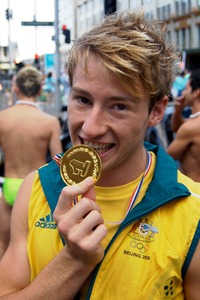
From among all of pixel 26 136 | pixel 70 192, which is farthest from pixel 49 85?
pixel 70 192

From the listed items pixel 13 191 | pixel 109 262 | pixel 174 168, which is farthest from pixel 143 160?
pixel 13 191

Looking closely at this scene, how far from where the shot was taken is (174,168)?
6.90 feet

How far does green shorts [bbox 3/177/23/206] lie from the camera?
4525 mm

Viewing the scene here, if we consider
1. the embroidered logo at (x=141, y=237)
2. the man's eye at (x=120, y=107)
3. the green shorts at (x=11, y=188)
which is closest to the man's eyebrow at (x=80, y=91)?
the man's eye at (x=120, y=107)

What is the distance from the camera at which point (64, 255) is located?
1.77m

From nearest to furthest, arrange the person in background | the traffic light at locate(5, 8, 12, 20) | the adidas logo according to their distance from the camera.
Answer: the adidas logo → the person in background → the traffic light at locate(5, 8, 12, 20)

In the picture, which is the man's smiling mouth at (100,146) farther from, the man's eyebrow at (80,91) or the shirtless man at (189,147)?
the shirtless man at (189,147)

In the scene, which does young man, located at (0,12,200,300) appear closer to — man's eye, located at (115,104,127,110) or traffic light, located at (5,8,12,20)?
man's eye, located at (115,104,127,110)

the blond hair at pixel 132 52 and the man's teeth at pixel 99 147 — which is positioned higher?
the blond hair at pixel 132 52

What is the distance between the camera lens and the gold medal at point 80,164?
5.94ft

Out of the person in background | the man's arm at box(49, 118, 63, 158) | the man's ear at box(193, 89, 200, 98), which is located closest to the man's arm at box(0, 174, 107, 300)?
the man's arm at box(49, 118, 63, 158)

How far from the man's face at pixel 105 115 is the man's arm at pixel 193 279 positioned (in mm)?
478

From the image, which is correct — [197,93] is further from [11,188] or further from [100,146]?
[100,146]

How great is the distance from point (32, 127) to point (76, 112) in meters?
3.62
